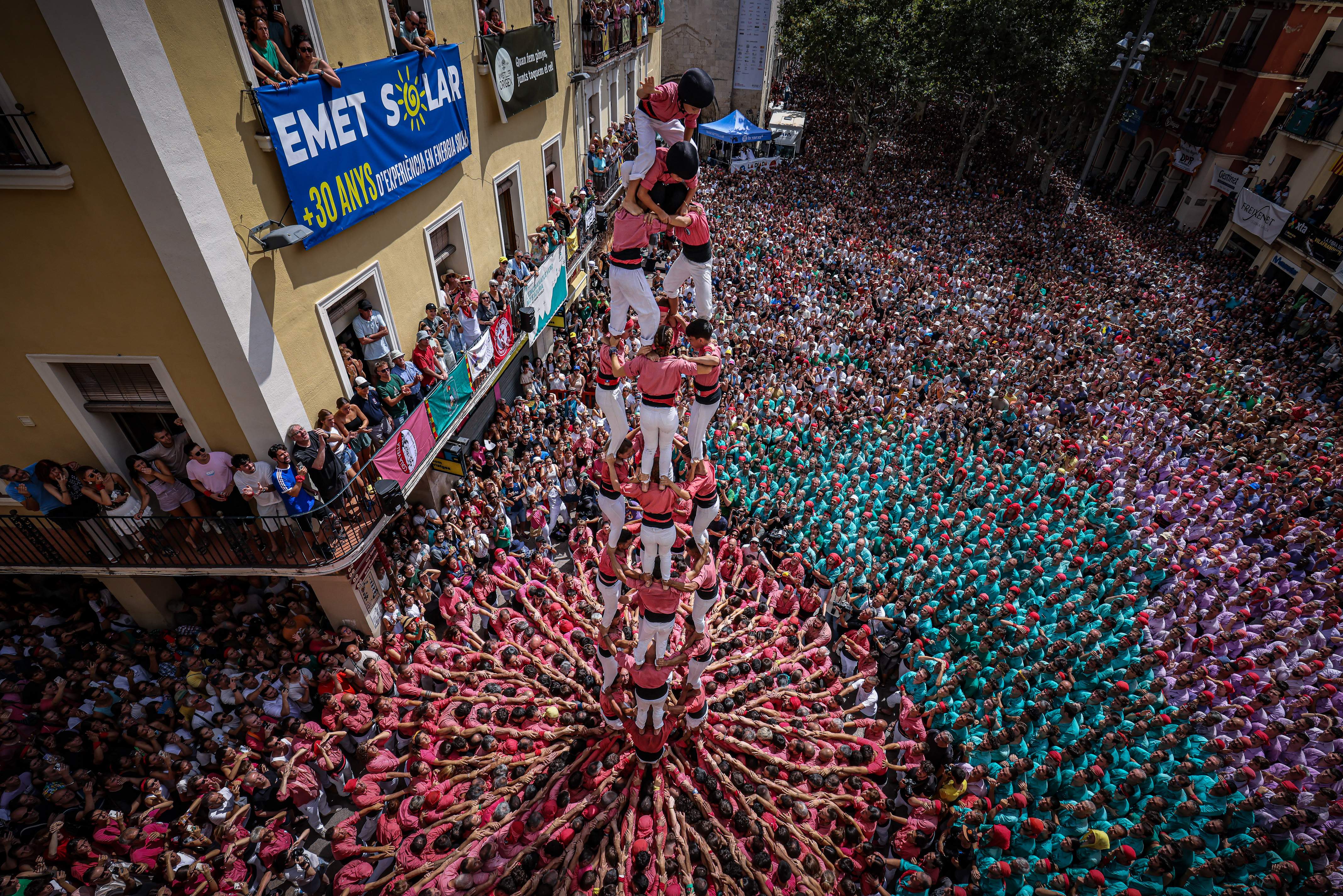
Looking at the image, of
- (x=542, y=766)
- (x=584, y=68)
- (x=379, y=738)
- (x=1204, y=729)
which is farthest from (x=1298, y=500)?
(x=584, y=68)

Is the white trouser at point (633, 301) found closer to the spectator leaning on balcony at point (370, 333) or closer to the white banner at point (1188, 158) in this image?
the spectator leaning on balcony at point (370, 333)

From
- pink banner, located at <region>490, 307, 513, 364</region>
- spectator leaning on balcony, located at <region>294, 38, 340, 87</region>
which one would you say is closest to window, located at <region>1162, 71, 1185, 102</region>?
pink banner, located at <region>490, 307, 513, 364</region>

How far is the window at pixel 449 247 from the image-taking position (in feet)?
41.7

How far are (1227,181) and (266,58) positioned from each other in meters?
39.3

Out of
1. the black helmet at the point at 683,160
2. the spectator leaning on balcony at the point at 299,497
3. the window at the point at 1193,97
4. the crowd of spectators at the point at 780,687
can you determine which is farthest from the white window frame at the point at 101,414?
the window at the point at 1193,97

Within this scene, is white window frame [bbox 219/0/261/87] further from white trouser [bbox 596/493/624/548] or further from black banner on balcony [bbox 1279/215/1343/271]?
black banner on balcony [bbox 1279/215/1343/271]

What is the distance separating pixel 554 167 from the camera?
61.8 feet

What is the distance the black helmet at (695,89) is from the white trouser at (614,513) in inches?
176

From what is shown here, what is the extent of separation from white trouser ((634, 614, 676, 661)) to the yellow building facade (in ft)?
19.7

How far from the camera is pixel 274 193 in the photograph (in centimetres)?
842

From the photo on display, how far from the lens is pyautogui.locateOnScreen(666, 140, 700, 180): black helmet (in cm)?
580

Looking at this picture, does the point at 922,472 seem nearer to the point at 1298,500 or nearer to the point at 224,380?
the point at 1298,500

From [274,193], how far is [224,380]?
265cm

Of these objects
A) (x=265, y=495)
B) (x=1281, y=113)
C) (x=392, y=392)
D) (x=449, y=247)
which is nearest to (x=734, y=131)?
(x=1281, y=113)
